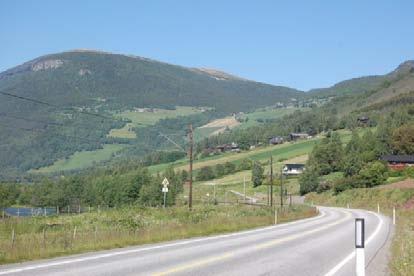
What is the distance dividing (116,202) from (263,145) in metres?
72.4

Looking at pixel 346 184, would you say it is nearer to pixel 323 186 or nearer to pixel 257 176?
pixel 323 186

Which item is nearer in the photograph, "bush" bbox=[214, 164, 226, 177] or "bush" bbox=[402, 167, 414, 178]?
"bush" bbox=[402, 167, 414, 178]

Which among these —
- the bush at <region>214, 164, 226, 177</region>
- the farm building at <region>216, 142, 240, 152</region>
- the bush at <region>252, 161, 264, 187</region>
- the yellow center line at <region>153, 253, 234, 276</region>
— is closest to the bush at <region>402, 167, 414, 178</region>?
the bush at <region>252, 161, 264, 187</region>

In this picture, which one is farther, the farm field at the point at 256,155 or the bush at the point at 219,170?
the farm field at the point at 256,155

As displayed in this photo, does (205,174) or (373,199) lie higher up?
(205,174)

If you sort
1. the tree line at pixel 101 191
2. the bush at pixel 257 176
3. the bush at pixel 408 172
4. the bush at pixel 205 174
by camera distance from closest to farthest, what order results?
the bush at pixel 408 172 → the tree line at pixel 101 191 → the bush at pixel 257 176 → the bush at pixel 205 174

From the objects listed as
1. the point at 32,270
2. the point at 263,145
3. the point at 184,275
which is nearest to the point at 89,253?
the point at 32,270

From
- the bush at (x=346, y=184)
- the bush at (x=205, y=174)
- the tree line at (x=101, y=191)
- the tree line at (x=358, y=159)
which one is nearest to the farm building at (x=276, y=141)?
the tree line at (x=358, y=159)

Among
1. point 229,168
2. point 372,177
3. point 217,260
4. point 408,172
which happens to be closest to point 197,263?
point 217,260

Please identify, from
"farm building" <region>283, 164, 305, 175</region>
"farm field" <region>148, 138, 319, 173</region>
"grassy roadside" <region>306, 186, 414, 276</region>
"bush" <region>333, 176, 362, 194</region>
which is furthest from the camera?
"farm field" <region>148, 138, 319, 173</region>

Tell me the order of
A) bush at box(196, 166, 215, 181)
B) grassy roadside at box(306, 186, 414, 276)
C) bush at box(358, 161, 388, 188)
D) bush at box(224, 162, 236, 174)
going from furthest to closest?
1. bush at box(224, 162, 236, 174)
2. bush at box(196, 166, 215, 181)
3. bush at box(358, 161, 388, 188)
4. grassy roadside at box(306, 186, 414, 276)

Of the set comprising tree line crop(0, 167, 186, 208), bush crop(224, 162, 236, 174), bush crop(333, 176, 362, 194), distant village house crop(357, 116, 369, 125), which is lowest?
tree line crop(0, 167, 186, 208)

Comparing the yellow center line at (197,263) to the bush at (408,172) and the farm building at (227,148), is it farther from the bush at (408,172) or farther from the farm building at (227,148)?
the farm building at (227,148)

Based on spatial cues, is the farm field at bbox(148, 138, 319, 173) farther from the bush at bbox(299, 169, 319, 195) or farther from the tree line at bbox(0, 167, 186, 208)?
the bush at bbox(299, 169, 319, 195)
